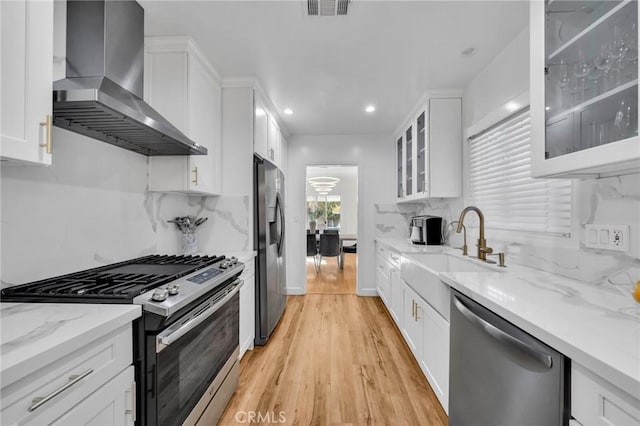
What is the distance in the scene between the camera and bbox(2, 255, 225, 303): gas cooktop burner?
3.24 ft

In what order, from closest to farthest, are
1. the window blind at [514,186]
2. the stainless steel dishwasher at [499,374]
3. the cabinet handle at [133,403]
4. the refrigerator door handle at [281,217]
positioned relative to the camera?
the stainless steel dishwasher at [499,374], the cabinet handle at [133,403], the window blind at [514,186], the refrigerator door handle at [281,217]

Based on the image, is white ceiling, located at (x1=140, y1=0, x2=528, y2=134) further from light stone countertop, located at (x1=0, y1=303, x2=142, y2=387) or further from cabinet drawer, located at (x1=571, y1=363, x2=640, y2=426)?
cabinet drawer, located at (x1=571, y1=363, x2=640, y2=426)

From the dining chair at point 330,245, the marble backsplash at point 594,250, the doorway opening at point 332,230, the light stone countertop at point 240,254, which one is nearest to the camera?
Answer: the marble backsplash at point 594,250

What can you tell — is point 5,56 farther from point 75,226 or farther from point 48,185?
point 75,226

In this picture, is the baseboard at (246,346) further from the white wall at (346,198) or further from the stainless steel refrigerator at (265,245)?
the white wall at (346,198)

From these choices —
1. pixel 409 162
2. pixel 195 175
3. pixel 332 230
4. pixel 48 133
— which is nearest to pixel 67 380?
pixel 48 133

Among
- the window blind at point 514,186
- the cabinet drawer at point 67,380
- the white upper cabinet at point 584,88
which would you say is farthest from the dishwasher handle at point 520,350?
the cabinet drawer at point 67,380

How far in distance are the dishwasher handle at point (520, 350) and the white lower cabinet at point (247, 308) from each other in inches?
66.6

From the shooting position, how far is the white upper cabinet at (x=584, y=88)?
85 centimetres

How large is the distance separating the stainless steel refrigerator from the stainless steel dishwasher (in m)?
1.67

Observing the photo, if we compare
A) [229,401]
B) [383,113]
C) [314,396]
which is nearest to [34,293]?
[229,401]

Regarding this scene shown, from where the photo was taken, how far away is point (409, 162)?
3332 mm

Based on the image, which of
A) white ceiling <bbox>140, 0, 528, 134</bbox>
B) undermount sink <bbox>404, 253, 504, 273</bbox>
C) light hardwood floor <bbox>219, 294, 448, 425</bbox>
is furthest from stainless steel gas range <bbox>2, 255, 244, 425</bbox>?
white ceiling <bbox>140, 0, 528, 134</bbox>

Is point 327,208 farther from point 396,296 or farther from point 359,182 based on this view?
point 396,296
